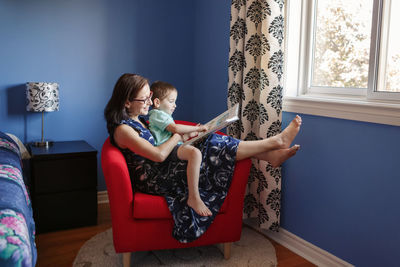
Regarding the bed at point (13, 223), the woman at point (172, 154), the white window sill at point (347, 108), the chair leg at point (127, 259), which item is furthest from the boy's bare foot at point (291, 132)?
the bed at point (13, 223)

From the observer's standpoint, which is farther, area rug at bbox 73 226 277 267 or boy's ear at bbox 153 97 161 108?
boy's ear at bbox 153 97 161 108

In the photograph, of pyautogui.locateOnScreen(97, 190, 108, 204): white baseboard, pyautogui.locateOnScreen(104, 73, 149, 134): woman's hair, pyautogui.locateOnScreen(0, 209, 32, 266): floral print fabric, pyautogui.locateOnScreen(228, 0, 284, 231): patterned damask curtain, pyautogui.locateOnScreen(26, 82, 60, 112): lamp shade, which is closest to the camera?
pyautogui.locateOnScreen(0, 209, 32, 266): floral print fabric

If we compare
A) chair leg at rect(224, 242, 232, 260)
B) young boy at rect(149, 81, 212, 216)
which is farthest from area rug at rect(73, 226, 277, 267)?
young boy at rect(149, 81, 212, 216)

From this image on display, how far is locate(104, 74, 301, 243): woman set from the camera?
2.06m

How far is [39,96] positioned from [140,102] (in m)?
1.02

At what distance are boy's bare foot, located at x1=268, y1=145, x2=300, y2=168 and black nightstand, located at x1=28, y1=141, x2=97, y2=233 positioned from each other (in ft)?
4.28

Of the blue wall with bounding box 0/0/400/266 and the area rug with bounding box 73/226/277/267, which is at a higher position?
the blue wall with bounding box 0/0/400/266

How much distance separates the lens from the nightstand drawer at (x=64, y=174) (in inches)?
100

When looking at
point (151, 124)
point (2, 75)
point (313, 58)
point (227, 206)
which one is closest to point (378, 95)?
point (313, 58)

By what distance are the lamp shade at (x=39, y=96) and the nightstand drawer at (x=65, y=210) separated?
66cm

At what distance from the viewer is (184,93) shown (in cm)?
355

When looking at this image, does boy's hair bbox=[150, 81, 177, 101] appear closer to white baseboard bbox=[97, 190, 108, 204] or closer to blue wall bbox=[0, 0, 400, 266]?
blue wall bbox=[0, 0, 400, 266]

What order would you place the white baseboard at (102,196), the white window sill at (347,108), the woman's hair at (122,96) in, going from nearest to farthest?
the white window sill at (347,108) < the woman's hair at (122,96) < the white baseboard at (102,196)

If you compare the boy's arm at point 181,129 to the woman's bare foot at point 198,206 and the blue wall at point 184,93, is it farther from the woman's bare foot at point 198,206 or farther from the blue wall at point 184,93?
the blue wall at point 184,93
